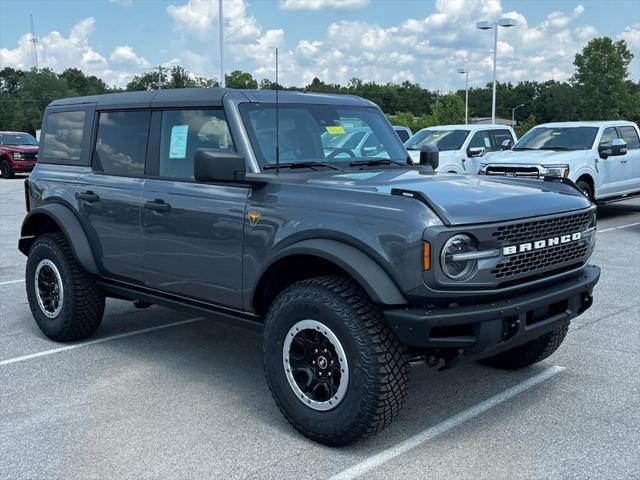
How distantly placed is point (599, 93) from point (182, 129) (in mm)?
75519

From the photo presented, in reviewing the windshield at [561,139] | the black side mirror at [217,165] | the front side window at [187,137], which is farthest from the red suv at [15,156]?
the black side mirror at [217,165]

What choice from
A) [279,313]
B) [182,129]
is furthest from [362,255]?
[182,129]

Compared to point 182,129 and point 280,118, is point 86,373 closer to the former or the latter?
point 182,129

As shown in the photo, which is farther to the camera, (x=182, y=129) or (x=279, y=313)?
(x=182, y=129)

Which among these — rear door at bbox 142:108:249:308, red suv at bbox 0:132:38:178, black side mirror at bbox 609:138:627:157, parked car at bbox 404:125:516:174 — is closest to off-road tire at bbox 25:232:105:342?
rear door at bbox 142:108:249:308

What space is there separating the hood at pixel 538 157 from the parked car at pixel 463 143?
150 cm

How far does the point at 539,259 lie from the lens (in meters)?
3.94

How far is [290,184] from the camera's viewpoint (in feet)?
13.6

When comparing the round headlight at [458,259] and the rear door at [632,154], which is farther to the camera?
the rear door at [632,154]

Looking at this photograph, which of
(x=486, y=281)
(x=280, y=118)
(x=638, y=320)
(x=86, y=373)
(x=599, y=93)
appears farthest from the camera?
(x=599, y=93)

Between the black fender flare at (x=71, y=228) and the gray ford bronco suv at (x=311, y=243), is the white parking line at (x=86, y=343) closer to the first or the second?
the gray ford bronco suv at (x=311, y=243)

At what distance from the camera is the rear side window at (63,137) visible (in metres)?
5.77

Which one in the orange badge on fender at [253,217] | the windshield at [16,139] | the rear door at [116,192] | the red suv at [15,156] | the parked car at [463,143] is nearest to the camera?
the orange badge on fender at [253,217]

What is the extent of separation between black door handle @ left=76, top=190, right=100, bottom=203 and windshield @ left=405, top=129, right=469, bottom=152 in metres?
10.7
